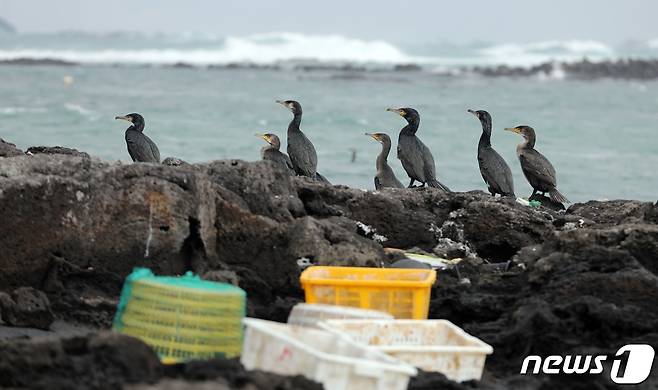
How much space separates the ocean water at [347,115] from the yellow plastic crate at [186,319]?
491 inches

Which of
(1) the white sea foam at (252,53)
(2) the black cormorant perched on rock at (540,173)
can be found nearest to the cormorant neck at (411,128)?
(2) the black cormorant perched on rock at (540,173)

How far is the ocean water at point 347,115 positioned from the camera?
78.2 feet

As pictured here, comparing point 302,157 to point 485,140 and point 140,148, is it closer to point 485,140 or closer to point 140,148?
point 140,148

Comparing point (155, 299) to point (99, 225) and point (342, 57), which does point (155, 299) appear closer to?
point (99, 225)

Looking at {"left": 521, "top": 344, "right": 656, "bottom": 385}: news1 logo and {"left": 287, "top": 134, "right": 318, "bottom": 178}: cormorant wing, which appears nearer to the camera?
{"left": 521, "top": 344, "right": 656, "bottom": 385}: news1 logo

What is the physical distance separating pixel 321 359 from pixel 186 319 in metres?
0.87

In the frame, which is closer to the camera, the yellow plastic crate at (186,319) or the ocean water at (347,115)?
the yellow plastic crate at (186,319)

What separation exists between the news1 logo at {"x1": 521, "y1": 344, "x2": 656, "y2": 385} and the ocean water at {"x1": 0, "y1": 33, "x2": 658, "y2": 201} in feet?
38.2

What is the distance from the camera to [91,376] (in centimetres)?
580

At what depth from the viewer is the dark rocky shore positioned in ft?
24.9

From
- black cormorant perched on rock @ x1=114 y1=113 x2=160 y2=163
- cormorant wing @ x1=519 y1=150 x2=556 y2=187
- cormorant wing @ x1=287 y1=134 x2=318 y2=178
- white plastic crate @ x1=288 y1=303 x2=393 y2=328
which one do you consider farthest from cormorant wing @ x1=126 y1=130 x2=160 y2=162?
white plastic crate @ x1=288 y1=303 x2=393 y2=328

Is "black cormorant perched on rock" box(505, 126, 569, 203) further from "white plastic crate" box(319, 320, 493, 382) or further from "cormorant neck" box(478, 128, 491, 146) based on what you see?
"white plastic crate" box(319, 320, 493, 382)

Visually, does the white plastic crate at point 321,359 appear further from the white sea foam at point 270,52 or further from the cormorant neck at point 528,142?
the white sea foam at point 270,52

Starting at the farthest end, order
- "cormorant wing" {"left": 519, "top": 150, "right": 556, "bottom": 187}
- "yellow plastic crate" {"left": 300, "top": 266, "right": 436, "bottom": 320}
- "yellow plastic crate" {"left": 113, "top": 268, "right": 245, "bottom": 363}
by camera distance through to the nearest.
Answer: "cormorant wing" {"left": 519, "top": 150, "right": 556, "bottom": 187} → "yellow plastic crate" {"left": 300, "top": 266, "right": 436, "bottom": 320} → "yellow plastic crate" {"left": 113, "top": 268, "right": 245, "bottom": 363}
